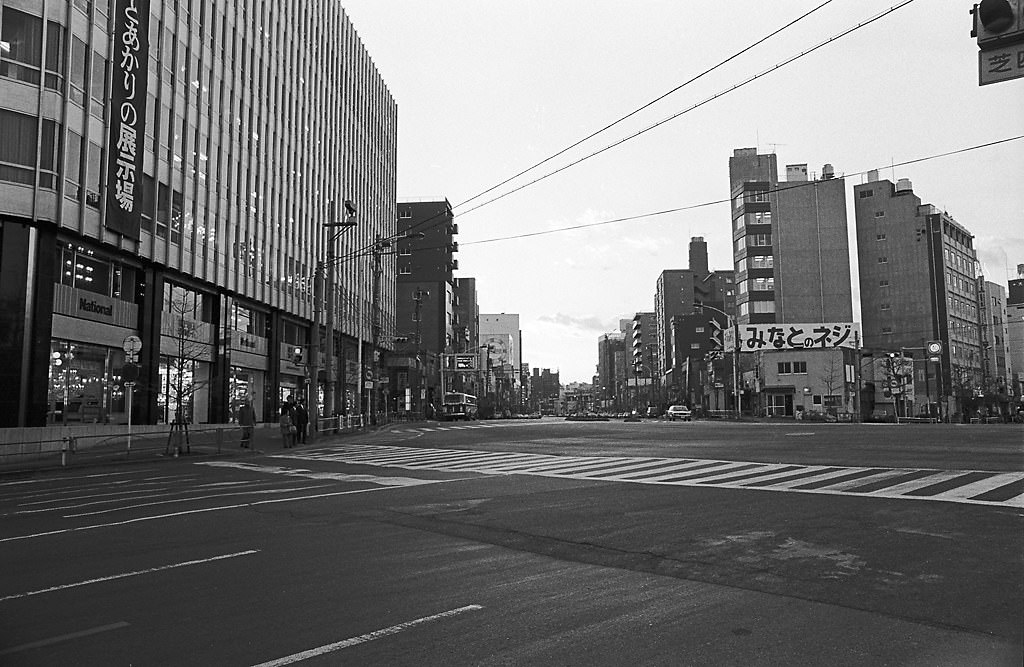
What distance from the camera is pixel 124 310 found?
33219mm

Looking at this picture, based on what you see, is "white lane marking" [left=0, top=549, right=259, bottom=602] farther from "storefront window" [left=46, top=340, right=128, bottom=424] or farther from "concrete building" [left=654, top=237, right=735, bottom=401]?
"concrete building" [left=654, top=237, right=735, bottom=401]

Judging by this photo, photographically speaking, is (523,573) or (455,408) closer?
(523,573)

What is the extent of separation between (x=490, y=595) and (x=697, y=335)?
13617 centimetres

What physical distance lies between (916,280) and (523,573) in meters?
112

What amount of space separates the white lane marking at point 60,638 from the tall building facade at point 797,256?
313 ft

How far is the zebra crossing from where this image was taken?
529 inches

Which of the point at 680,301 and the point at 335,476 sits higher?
the point at 680,301

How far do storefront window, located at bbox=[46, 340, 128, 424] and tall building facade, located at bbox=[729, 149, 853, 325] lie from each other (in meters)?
79.2

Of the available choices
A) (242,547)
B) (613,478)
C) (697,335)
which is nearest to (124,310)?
(613,478)

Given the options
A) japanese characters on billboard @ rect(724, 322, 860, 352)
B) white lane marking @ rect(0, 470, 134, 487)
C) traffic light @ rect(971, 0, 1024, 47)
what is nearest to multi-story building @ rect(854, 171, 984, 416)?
japanese characters on billboard @ rect(724, 322, 860, 352)

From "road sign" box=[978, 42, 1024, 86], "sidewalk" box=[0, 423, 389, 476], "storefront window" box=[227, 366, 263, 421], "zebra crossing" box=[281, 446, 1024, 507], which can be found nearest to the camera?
"road sign" box=[978, 42, 1024, 86]

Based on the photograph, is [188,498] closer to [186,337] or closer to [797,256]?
[186,337]

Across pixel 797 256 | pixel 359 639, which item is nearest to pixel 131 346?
pixel 359 639

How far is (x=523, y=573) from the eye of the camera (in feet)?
24.8
